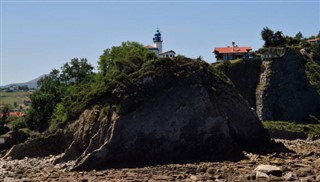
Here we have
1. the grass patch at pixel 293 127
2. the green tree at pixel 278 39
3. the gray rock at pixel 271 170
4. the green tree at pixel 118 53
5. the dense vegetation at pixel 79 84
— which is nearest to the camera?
the gray rock at pixel 271 170

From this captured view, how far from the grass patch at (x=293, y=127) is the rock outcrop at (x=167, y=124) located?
48.5ft

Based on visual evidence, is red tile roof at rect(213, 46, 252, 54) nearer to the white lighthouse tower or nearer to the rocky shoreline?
the white lighthouse tower

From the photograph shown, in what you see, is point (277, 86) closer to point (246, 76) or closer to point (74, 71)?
point (246, 76)

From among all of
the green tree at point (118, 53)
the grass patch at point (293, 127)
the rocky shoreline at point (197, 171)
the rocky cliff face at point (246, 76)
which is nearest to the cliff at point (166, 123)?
the rocky shoreline at point (197, 171)

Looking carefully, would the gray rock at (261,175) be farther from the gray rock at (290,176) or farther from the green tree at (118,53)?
the green tree at (118,53)

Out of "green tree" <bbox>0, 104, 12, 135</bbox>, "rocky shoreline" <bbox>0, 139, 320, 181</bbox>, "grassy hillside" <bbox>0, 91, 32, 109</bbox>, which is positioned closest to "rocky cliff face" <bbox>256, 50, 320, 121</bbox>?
"rocky shoreline" <bbox>0, 139, 320, 181</bbox>

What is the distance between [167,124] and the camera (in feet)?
125

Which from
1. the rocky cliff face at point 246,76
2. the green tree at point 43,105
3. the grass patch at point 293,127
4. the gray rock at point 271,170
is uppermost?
the rocky cliff face at point 246,76

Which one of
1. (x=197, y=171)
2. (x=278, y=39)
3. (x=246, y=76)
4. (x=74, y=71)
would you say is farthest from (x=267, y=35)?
(x=197, y=171)

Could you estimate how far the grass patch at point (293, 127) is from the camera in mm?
56500

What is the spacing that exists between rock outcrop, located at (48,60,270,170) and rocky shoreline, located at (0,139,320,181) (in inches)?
74.6

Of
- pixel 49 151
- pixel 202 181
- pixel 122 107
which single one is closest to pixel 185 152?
pixel 122 107

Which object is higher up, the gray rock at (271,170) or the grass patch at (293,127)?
the grass patch at (293,127)

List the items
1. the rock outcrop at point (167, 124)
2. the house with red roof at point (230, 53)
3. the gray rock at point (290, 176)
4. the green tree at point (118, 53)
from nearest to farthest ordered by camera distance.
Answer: the gray rock at point (290, 176)
the rock outcrop at point (167, 124)
the green tree at point (118, 53)
the house with red roof at point (230, 53)
